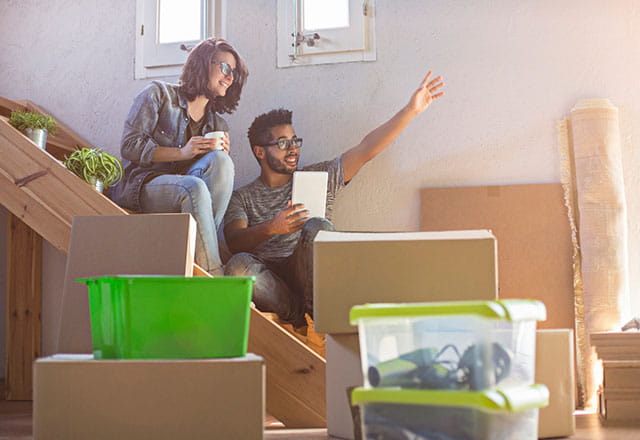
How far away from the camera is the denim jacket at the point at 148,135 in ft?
11.1

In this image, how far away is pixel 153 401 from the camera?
1.90 meters

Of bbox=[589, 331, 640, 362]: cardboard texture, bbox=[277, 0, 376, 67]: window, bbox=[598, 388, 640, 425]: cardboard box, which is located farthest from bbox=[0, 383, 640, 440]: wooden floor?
bbox=[277, 0, 376, 67]: window

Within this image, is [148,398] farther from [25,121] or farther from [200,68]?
[200,68]

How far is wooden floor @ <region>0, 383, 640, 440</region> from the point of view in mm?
2365

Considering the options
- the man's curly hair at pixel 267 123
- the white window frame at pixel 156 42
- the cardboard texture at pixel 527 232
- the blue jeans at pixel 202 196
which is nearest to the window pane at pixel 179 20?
the white window frame at pixel 156 42

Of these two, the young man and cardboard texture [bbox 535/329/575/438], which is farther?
the young man

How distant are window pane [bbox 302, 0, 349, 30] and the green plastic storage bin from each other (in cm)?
225

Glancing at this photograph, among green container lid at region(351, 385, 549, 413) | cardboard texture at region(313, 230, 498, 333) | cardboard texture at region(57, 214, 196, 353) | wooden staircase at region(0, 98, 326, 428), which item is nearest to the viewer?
green container lid at region(351, 385, 549, 413)

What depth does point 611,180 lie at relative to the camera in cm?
355

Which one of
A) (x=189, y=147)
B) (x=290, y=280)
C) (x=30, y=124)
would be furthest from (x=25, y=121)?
(x=290, y=280)

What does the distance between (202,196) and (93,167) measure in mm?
429

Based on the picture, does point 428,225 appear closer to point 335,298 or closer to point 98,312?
point 335,298

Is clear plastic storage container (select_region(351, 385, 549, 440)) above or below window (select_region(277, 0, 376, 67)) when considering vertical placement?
below

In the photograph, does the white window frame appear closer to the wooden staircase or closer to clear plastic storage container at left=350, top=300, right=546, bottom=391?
the wooden staircase
